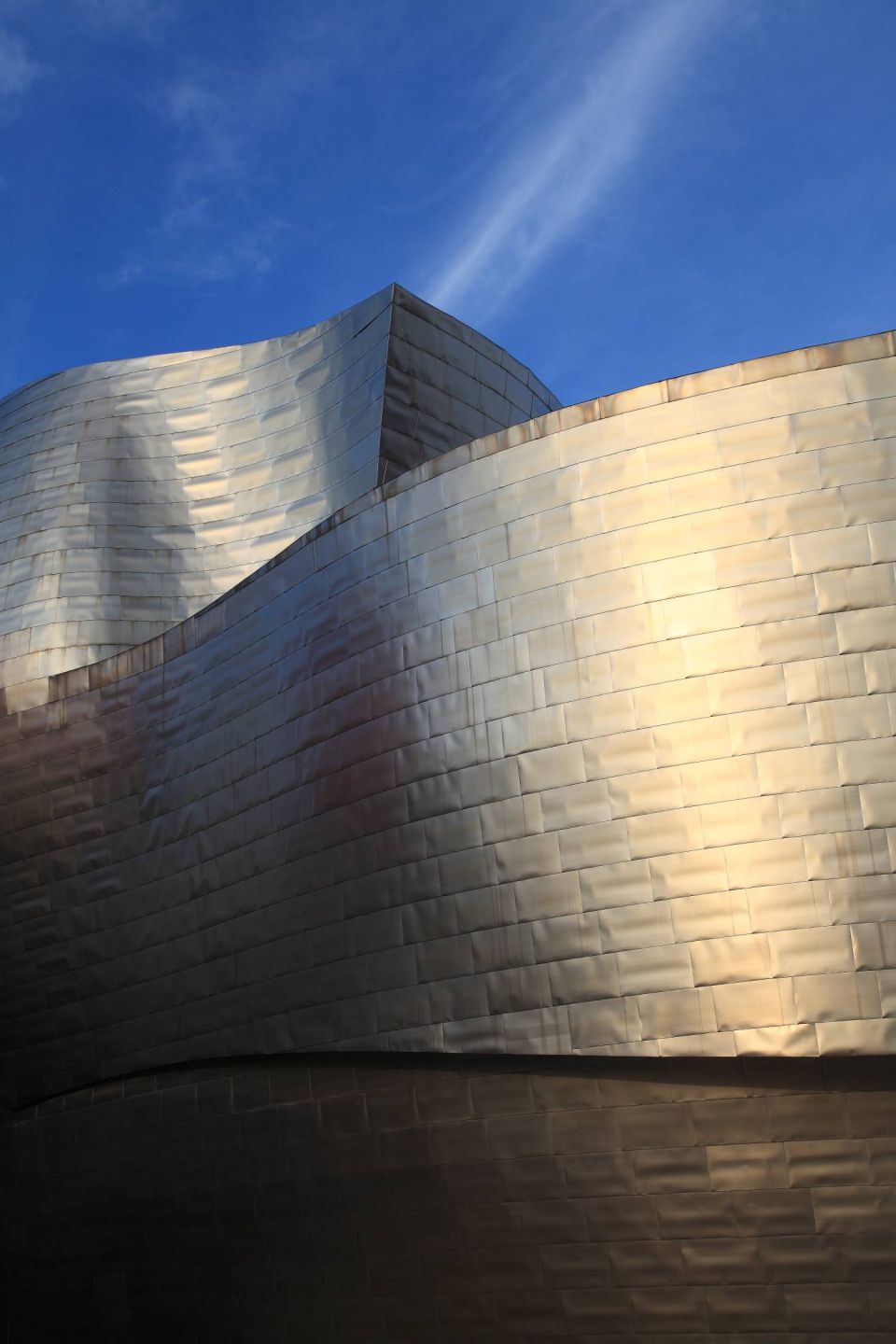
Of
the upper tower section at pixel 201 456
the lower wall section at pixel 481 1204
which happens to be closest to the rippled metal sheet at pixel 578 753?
the lower wall section at pixel 481 1204

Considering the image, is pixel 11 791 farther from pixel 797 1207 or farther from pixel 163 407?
pixel 797 1207

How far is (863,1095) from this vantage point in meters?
11.0

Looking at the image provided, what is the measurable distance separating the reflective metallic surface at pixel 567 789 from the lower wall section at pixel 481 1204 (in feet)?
0.21

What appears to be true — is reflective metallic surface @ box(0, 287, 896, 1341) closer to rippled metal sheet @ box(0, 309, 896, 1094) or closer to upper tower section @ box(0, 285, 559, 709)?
rippled metal sheet @ box(0, 309, 896, 1094)

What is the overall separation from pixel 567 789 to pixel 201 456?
33.9 ft

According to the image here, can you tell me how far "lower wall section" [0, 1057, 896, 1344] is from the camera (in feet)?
36.2

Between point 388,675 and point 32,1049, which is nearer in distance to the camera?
point 388,675

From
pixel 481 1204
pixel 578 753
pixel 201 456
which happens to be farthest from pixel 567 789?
pixel 201 456

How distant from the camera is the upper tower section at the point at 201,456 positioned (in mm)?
18844

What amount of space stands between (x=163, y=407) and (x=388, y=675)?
8.87 meters

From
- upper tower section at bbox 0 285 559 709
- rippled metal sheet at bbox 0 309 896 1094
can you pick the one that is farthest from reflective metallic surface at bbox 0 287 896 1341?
upper tower section at bbox 0 285 559 709

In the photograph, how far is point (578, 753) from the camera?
1223cm

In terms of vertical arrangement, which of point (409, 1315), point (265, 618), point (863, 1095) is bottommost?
point (409, 1315)

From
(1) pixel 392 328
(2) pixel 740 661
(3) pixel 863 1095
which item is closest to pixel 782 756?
(2) pixel 740 661
